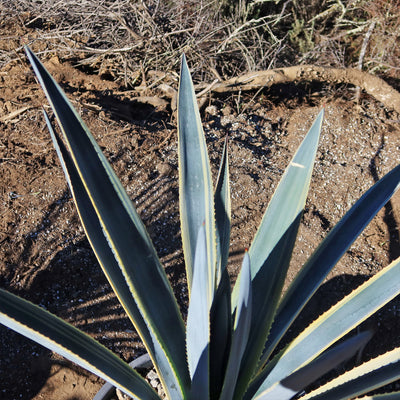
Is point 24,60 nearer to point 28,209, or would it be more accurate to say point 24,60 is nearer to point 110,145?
point 110,145

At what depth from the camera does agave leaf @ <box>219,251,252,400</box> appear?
823mm

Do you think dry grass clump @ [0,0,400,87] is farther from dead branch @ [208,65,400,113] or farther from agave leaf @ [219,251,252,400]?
agave leaf @ [219,251,252,400]

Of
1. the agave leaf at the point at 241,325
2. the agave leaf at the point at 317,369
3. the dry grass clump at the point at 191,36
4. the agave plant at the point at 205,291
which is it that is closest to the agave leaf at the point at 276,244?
the agave plant at the point at 205,291

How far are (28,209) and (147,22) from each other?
1.54 metres

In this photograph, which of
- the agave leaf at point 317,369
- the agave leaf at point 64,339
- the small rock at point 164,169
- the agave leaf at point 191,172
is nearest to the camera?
the agave leaf at point 317,369

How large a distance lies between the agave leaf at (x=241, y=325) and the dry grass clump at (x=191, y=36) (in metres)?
2.21

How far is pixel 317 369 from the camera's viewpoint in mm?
772

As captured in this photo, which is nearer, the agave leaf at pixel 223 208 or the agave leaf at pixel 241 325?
the agave leaf at pixel 241 325

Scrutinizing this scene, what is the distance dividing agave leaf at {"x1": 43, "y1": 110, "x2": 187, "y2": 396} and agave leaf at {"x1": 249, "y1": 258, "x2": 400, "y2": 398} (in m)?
0.28

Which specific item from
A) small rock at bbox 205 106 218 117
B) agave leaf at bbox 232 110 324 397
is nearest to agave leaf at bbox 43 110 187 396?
agave leaf at bbox 232 110 324 397

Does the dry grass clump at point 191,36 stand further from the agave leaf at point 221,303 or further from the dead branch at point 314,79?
the agave leaf at point 221,303

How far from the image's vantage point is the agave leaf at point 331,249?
1171 mm

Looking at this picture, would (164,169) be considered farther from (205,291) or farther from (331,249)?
(205,291)

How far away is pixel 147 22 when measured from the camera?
3016mm
